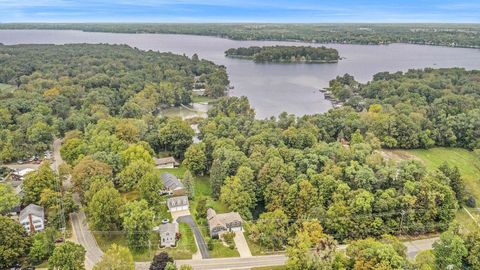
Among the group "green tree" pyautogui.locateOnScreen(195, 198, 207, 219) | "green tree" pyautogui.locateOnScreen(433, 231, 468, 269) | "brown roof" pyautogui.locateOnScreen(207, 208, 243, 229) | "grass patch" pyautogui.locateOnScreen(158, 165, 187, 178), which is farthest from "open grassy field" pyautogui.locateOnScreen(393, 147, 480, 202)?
"grass patch" pyautogui.locateOnScreen(158, 165, 187, 178)

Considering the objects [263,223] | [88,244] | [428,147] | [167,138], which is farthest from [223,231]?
[428,147]

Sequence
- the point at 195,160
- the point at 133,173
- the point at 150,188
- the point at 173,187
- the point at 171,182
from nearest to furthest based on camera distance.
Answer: the point at 150,188, the point at 133,173, the point at 173,187, the point at 171,182, the point at 195,160

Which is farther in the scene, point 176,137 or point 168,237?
point 176,137

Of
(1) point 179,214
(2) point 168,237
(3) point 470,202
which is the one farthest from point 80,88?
(3) point 470,202

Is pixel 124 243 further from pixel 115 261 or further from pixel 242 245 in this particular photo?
pixel 242 245

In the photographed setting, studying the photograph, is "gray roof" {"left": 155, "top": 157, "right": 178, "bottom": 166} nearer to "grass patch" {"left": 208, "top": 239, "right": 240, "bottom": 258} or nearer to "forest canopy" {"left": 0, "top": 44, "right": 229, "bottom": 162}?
"forest canopy" {"left": 0, "top": 44, "right": 229, "bottom": 162}
